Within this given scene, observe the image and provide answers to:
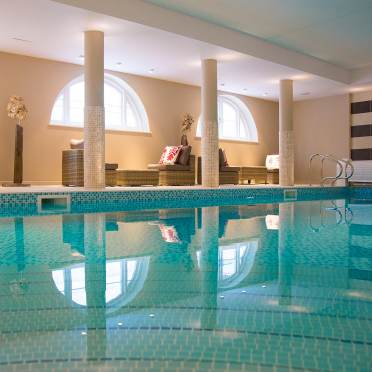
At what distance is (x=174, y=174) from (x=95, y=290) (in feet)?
31.7

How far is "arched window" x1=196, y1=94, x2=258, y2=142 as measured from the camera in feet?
52.3

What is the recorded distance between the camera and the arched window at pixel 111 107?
39.8 ft

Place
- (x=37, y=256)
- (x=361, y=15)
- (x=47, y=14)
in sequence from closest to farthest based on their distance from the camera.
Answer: (x=37, y=256)
(x=47, y=14)
(x=361, y=15)

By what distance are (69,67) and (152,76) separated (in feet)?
7.92

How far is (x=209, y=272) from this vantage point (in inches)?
111

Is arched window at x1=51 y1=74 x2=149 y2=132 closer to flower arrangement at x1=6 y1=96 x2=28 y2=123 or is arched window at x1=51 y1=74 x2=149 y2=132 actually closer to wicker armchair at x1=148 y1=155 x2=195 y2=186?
flower arrangement at x1=6 y1=96 x2=28 y2=123

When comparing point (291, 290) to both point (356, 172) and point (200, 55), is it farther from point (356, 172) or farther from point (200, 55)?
point (356, 172)

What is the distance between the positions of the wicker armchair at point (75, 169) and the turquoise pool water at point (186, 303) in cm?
601

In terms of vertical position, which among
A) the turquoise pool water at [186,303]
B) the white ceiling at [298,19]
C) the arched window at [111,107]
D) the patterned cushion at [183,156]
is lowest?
the turquoise pool water at [186,303]

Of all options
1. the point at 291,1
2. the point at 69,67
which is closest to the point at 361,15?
the point at 291,1

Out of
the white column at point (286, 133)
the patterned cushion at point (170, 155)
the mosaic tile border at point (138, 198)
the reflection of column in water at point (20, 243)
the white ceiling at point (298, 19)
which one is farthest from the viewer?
the white column at point (286, 133)

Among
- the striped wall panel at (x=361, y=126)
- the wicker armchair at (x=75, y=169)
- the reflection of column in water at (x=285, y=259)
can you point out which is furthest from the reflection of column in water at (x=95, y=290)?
the striped wall panel at (x=361, y=126)

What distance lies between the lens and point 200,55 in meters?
10.8

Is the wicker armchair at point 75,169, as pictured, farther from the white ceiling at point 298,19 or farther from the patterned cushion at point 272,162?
the patterned cushion at point 272,162
